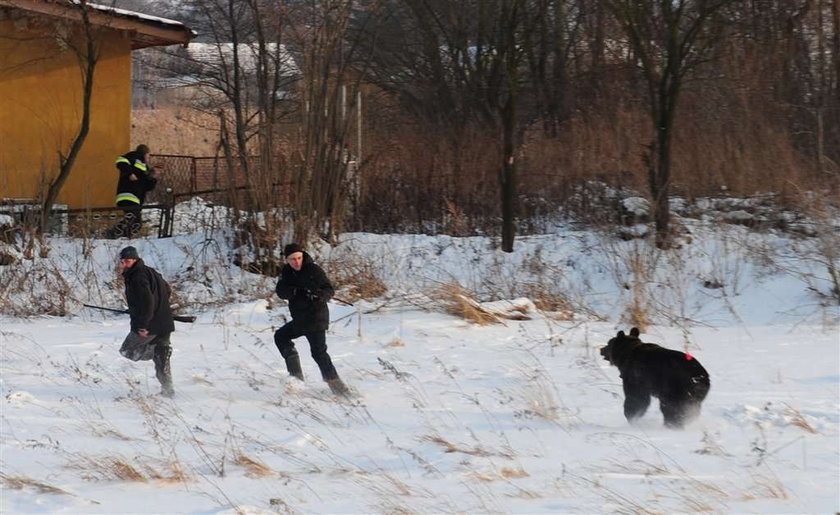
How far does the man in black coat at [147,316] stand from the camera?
898 centimetres

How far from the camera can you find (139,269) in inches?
356

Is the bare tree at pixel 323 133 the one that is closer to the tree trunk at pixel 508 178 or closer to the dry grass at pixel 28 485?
the tree trunk at pixel 508 178

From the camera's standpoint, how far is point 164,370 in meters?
9.18

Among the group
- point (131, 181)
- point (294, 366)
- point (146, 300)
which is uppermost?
point (131, 181)

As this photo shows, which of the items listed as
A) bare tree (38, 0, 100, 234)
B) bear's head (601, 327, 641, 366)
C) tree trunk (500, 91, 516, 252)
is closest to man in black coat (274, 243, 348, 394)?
bear's head (601, 327, 641, 366)

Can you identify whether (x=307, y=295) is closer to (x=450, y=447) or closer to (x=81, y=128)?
(x=450, y=447)

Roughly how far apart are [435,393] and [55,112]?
1278cm

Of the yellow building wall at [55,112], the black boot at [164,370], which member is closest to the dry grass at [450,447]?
the black boot at [164,370]

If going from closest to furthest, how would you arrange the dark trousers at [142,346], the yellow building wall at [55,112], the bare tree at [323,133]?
the dark trousers at [142,346] < the bare tree at [323,133] < the yellow building wall at [55,112]

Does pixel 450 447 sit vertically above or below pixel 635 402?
below

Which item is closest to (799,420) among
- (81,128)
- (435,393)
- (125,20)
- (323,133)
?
(435,393)

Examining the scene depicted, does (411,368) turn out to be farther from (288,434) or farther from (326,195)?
(326,195)

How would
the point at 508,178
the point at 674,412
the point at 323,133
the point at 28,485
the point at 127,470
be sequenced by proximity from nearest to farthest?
the point at 28,485 < the point at 127,470 < the point at 674,412 < the point at 323,133 < the point at 508,178

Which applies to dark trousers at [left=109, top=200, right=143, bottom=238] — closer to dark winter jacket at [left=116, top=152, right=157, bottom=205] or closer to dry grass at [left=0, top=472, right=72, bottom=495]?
dark winter jacket at [left=116, top=152, right=157, bottom=205]
